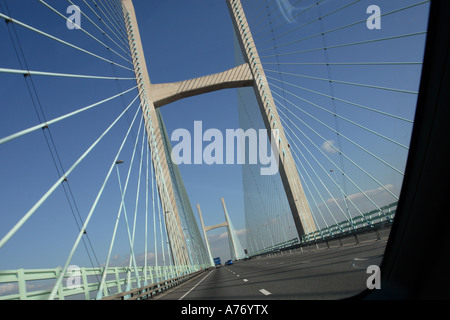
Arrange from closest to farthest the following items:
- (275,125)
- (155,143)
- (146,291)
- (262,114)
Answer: (146,291)
(155,143)
(275,125)
(262,114)

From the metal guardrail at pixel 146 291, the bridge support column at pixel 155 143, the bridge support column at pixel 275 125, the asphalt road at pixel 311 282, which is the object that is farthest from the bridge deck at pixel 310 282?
the bridge support column at pixel 155 143

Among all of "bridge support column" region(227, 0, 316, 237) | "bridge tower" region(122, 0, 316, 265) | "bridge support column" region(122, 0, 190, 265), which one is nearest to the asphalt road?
"bridge support column" region(227, 0, 316, 237)

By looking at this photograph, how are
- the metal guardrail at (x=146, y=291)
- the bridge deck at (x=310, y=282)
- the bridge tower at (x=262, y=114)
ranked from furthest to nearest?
the bridge tower at (x=262, y=114), the metal guardrail at (x=146, y=291), the bridge deck at (x=310, y=282)

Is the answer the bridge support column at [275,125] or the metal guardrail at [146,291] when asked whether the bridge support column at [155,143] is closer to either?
the metal guardrail at [146,291]

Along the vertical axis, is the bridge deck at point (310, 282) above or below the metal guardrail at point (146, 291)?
above

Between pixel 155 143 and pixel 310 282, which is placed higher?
pixel 155 143

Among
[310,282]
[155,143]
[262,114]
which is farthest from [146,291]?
[262,114]

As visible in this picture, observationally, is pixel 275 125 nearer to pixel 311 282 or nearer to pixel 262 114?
pixel 262 114

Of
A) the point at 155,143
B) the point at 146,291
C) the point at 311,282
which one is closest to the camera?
the point at 311,282

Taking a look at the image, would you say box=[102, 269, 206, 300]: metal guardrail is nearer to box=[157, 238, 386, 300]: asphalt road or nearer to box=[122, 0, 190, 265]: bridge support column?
box=[157, 238, 386, 300]: asphalt road
